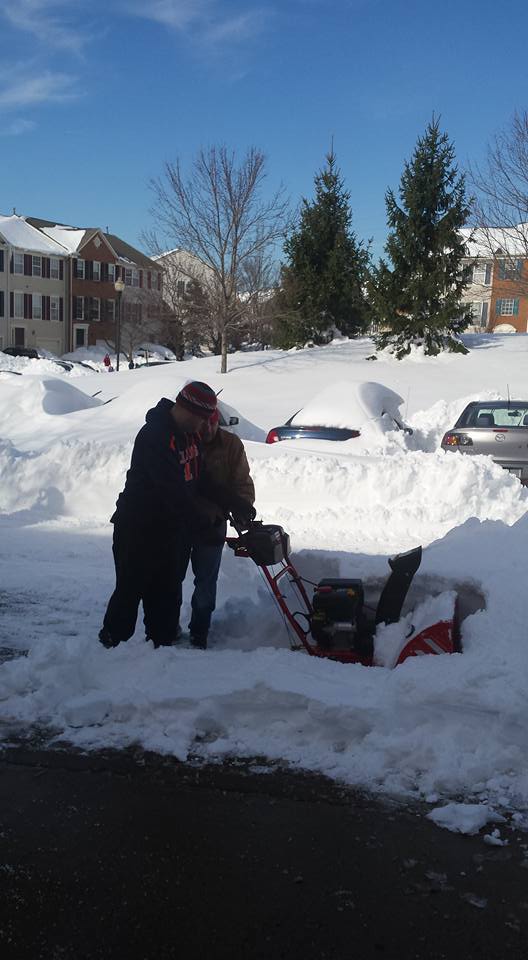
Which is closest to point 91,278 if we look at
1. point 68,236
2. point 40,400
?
point 68,236

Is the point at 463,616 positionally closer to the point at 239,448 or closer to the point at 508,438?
the point at 239,448

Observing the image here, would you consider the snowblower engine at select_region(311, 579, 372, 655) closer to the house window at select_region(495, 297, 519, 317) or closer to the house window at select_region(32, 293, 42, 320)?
the house window at select_region(32, 293, 42, 320)

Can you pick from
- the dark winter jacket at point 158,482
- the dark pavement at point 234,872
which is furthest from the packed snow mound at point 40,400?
the dark pavement at point 234,872

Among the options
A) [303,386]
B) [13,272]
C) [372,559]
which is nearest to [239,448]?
[372,559]

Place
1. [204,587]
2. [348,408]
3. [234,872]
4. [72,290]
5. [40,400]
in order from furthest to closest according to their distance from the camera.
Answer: [72,290] → [40,400] → [348,408] → [204,587] → [234,872]

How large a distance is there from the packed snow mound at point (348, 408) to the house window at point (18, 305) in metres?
47.5

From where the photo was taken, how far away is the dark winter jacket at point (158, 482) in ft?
15.4

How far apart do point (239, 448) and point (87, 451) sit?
523 centimetres

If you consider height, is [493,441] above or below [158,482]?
below

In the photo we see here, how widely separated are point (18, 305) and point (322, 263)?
93.6 ft

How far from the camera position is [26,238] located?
5822 centimetres

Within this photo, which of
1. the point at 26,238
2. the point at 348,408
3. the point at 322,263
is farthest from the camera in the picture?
the point at 26,238

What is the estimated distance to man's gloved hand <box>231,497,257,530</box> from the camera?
16.7ft

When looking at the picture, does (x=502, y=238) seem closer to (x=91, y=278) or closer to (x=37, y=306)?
(x=37, y=306)
